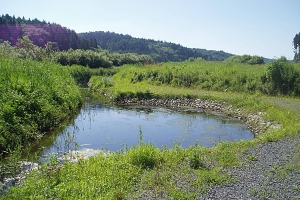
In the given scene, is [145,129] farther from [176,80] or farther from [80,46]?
[80,46]

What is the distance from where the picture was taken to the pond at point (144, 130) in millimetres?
12086

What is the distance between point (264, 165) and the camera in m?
7.68

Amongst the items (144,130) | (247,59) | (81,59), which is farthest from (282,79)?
(81,59)

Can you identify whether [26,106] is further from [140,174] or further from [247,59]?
[247,59]

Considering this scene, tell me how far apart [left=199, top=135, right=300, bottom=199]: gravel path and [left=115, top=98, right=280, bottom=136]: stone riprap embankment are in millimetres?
5140

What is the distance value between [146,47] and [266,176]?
147333 millimetres

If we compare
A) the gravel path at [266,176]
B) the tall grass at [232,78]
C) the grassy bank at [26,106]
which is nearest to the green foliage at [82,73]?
the tall grass at [232,78]

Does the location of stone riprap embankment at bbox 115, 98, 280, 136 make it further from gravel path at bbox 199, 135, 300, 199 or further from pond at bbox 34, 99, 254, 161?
gravel path at bbox 199, 135, 300, 199

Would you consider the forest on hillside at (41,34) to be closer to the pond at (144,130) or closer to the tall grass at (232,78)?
the tall grass at (232,78)

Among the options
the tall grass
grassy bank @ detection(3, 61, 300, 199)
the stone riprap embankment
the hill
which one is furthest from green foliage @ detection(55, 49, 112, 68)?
the hill

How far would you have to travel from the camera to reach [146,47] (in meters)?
151

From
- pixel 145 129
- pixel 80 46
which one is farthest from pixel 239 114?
pixel 80 46

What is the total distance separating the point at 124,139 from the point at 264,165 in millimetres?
6837

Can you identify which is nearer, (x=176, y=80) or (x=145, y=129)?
(x=145, y=129)
